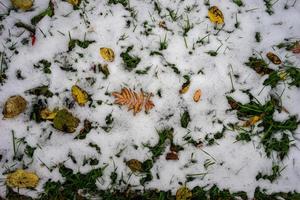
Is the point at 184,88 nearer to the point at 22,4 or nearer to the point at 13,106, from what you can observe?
the point at 13,106

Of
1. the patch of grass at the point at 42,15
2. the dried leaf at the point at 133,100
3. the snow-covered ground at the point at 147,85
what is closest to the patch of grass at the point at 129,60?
the snow-covered ground at the point at 147,85

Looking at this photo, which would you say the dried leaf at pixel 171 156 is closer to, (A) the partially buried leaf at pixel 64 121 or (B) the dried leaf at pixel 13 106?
(A) the partially buried leaf at pixel 64 121

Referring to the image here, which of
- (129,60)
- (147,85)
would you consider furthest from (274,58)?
(129,60)

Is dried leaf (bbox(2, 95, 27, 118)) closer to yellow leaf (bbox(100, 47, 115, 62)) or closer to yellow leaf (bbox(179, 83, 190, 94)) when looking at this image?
yellow leaf (bbox(100, 47, 115, 62))

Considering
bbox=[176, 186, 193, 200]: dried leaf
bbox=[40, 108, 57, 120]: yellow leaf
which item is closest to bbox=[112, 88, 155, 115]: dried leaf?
bbox=[40, 108, 57, 120]: yellow leaf

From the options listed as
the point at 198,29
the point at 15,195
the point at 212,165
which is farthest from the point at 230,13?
the point at 15,195

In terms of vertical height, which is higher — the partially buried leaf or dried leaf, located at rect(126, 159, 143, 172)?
the partially buried leaf

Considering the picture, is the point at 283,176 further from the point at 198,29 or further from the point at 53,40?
the point at 53,40

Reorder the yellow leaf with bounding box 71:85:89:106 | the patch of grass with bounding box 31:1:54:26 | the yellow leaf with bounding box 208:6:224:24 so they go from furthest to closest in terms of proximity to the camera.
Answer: the yellow leaf with bounding box 208:6:224:24
the patch of grass with bounding box 31:1:54:26
the yellow leaf with bounding box 71:85:89:106
